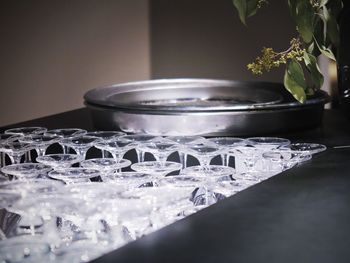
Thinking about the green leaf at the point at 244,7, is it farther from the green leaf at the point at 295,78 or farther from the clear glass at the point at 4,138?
the clear glass at the point at 4,138

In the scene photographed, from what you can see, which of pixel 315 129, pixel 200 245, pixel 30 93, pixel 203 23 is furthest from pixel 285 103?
pixel 30 93

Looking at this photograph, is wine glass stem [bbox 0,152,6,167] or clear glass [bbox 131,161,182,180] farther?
wine glass stem [bbox 0,152,6,167]

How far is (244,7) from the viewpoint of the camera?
1150mm

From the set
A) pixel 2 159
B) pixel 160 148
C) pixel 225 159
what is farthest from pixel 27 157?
pixel 225 159

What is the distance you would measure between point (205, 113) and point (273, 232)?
0.78m

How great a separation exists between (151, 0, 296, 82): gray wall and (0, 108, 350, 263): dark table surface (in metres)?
1.77

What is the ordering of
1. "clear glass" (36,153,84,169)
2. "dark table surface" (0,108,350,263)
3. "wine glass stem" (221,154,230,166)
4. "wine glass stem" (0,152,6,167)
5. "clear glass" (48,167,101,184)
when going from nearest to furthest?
1. "dark table surface" (0,108,350,263)
2. "clear glass" (48,167,101,184)
3. "clear glass" (36,153,84,169)
4. "wine glass stem" (221,154,230,166)
5. "wine glass stem" (0,152,6,167)

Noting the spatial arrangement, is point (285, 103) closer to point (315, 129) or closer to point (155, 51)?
point (315, 129)

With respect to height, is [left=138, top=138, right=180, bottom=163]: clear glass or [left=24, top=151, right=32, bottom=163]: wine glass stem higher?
[left=138, top=138, right=180, bottom=163]: clear glass

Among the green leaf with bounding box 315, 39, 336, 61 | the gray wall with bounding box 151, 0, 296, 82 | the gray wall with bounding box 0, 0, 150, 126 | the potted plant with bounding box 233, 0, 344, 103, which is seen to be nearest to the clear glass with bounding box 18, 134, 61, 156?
the potted plant with bounding box 233, 0, 344, 103

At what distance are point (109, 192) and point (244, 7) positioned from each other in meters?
0.42

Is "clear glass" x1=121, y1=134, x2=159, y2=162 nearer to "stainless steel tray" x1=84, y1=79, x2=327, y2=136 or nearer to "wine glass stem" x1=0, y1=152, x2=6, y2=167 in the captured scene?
"stainless steel tray" x1=84, y1=79, x2=327, y2=136

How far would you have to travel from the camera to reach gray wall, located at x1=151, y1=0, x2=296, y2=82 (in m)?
2.85

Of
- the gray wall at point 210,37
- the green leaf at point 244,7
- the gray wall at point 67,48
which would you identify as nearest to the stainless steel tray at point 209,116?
the green leaf at point 244,7
